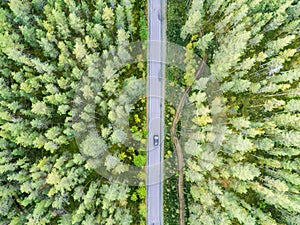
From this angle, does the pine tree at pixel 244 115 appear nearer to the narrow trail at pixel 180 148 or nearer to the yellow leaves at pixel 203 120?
the yellow leaves at pixel 203 120

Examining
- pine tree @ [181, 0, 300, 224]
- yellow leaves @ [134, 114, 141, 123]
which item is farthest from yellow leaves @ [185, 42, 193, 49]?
yellow leaves @ [134, 114, 141, 123]

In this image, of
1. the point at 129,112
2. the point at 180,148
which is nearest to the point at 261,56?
the point at 180,148

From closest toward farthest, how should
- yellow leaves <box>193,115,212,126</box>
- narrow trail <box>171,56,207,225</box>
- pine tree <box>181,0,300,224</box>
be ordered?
pine tree <box>181,0,300,224</box> → yellow leaves <box>193,115,212,126</box> → narrow trail <box>171,56,207,225</box>

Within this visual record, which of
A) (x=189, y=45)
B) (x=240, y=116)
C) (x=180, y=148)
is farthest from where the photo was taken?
(x=180, y=148)

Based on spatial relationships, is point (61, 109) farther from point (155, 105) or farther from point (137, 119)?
point (155, 105)

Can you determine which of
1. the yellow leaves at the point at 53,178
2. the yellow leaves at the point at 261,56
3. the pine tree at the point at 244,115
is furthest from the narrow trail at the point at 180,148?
the yellow leaves at the point at 53,178

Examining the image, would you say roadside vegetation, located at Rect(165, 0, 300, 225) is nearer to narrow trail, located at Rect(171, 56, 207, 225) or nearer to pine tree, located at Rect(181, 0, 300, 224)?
pine tree, located at Rect(181, 0, 300, 224)
